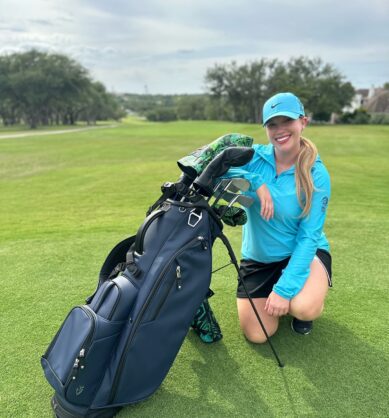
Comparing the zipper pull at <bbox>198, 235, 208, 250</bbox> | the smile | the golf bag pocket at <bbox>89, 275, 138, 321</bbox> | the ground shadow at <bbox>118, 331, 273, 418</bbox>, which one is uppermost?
the smile

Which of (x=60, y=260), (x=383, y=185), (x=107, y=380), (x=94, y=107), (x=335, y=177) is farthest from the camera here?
Answer: (x=94, y=107)

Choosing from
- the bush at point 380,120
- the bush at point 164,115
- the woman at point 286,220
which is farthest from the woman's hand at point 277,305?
the bush at point 164,115

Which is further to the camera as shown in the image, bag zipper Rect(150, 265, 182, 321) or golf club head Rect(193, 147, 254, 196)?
golf club head Rect(193, 147, 254, 196)

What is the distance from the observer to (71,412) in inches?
79.1

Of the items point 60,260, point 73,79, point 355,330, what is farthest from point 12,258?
point 73,79

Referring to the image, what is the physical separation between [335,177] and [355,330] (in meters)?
7.97

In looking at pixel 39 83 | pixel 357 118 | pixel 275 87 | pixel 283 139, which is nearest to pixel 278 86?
pixel 275 87

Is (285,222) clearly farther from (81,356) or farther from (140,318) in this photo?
(81,356)

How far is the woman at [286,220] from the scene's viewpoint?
2645mm

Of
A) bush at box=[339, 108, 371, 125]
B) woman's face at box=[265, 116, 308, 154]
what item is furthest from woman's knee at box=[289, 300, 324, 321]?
bush at box=[339, 108, 371, 125]

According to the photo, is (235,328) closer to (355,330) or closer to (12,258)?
(355,330)

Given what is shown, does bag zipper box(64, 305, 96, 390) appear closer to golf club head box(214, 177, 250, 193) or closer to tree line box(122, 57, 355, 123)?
golf club head box(214, 177, 250, 193)

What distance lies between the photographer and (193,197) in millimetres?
2133

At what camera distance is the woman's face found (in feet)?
8.61
